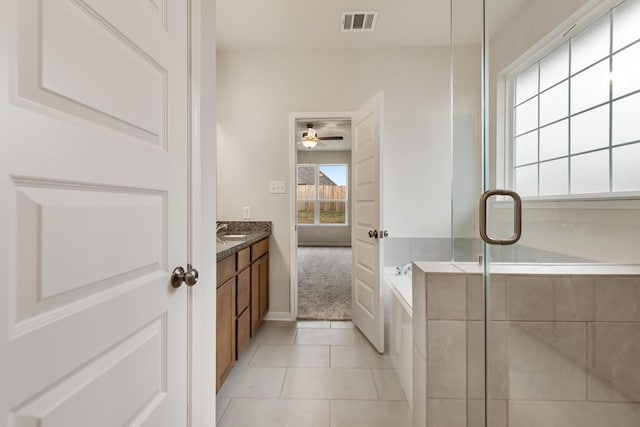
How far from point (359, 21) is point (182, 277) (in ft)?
8.50

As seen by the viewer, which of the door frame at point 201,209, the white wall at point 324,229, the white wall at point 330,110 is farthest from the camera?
the white wall at point 324,229

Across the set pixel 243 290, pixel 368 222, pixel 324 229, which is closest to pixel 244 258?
pixel 243 290

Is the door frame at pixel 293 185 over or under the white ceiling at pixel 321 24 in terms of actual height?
under

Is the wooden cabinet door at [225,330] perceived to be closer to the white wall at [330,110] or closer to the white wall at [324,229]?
the white wall at [330,110]

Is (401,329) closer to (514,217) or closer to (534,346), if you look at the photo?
(534,346)

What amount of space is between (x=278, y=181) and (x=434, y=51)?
6.85 feet

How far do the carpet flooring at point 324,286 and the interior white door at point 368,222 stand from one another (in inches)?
17.9

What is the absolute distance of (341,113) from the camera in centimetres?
281

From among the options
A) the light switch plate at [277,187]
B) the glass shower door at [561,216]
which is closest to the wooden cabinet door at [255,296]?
the light switch plate at [277,187]

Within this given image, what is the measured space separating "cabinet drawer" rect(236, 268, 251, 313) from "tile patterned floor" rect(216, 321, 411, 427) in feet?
1.40

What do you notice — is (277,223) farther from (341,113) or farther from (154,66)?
(154,66)

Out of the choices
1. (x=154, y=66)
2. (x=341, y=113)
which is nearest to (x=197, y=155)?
(x=154, y=66)

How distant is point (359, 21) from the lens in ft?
7.99

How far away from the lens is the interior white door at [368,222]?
222 cm
